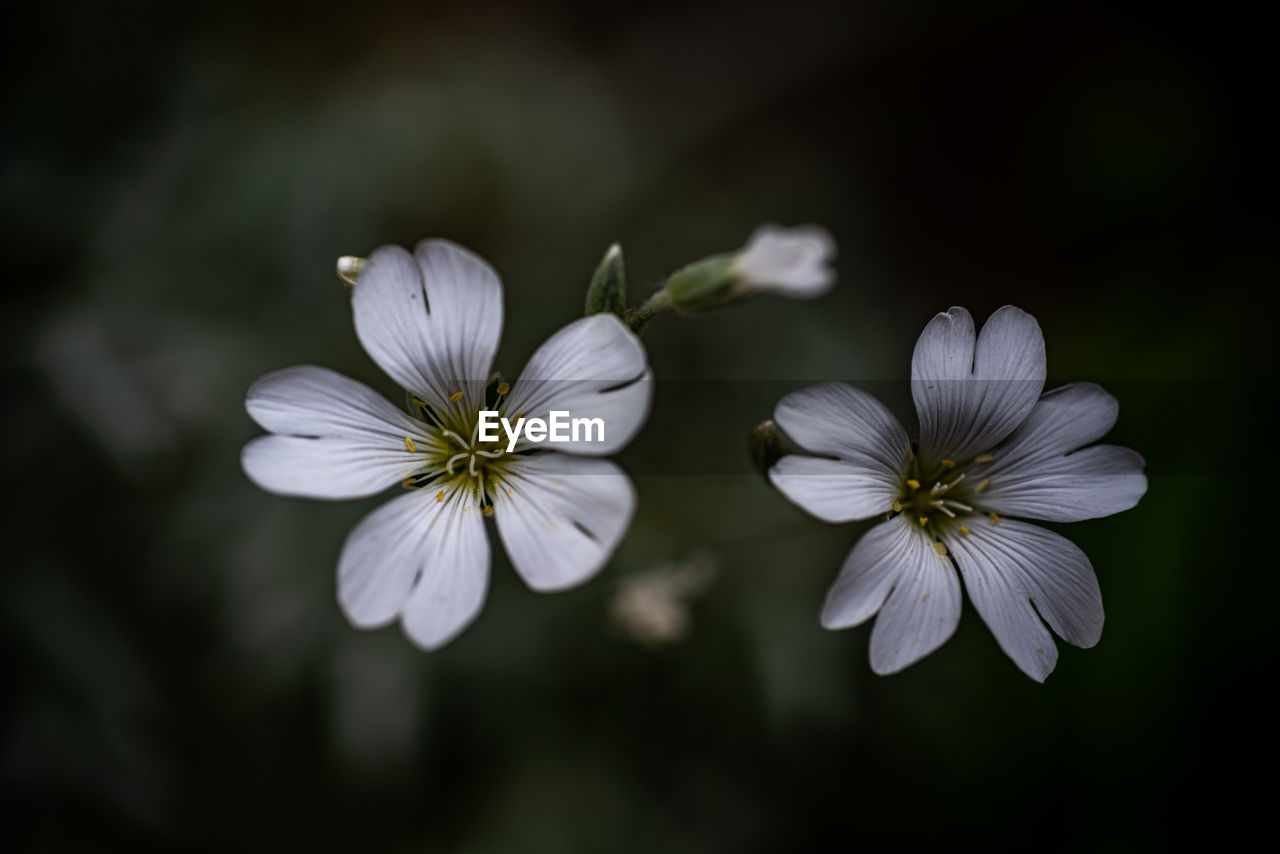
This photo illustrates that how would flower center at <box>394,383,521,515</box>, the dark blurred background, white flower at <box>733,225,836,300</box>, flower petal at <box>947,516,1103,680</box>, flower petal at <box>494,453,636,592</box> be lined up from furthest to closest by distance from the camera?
the dark blurred background → flower center at <box>394,383,521,515</box> → flower petal at <box>947,516,1103,680</box> → flower petal at <box>494,453,636,592</box> → white flower at <box>733,225,836,300</box>

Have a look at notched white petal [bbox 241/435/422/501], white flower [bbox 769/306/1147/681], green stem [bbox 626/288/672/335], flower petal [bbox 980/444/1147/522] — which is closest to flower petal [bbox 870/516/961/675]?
white flower [bbox 769/306/1147/681]

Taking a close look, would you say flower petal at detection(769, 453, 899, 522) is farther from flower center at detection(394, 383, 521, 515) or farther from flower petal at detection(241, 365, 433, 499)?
flower petal at detection(241, 365, 433, 499)

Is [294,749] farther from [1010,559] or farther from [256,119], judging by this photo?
[1010,559]

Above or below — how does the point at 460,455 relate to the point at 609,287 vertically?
below

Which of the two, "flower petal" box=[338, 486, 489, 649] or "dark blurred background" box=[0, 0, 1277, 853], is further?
"dark blurred background" box=[0, 0, 1277, 853]

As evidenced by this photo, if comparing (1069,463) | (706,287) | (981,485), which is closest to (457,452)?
(706,287)

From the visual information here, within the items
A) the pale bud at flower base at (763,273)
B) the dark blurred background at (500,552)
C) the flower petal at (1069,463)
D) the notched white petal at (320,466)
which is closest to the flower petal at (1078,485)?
the flower petal at (1069,463)

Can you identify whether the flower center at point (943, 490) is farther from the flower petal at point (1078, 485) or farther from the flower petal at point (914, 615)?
the flower petal at point (914, 615)

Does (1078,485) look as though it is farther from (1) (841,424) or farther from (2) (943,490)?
(1) (841,424)

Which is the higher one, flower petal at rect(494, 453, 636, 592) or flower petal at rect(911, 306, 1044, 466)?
flower petal at rect(911, 306, 1044, 466)
